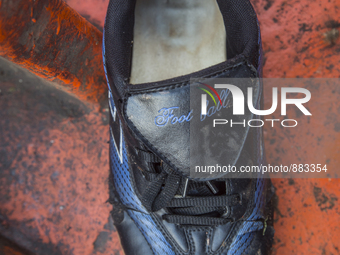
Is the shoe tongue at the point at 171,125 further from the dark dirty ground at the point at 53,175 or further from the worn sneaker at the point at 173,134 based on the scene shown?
the dark dirty ground at the point at 53,175

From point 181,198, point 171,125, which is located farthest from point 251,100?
point 181,198

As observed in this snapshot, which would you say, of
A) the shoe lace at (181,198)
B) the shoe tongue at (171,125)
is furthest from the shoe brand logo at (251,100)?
the shoe lace at (181,198)

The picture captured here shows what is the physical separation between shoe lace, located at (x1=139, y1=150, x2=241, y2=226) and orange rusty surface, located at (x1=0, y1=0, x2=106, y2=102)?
1.25 feet

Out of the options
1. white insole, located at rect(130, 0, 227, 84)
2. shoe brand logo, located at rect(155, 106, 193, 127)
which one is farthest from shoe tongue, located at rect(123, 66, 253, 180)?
white insole, located at rect(130, 0, 227, 84)

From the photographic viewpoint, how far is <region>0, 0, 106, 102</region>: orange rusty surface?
0.66 meters

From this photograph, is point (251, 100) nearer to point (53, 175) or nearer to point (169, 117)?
point (169, 117)

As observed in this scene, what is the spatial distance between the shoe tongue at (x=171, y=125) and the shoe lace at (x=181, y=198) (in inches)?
2.9

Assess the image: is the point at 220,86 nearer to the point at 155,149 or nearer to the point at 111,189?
the point at 155,149

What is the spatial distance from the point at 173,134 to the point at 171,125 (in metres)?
0.02

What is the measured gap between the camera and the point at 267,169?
36.8 inches

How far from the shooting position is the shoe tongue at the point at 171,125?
2.06 feet

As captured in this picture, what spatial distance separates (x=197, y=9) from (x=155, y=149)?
1.46 ft

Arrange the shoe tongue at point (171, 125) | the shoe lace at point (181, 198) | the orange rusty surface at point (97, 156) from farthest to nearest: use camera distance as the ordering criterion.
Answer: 1. the orange rusty surface at point (97, 156)
2. the shoe lace at point (181, 198)
3. the shoe tongue at point (171, 125)

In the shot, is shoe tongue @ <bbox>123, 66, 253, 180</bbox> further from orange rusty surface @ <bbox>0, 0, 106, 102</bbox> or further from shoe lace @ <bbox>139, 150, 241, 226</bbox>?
orange rusty surface @ <bbox>0, 0, 106, 102</bbox>
